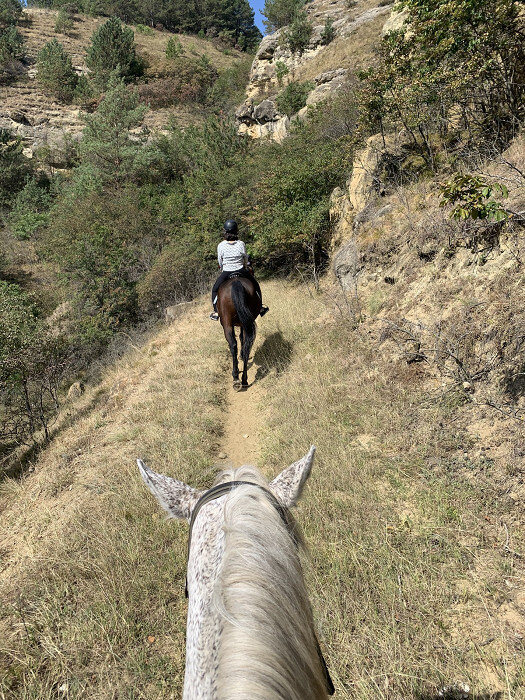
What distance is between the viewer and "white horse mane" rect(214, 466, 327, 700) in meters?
0.75

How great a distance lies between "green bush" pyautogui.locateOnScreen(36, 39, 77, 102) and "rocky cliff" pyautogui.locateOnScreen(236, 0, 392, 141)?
730 inches

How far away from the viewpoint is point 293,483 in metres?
1.50

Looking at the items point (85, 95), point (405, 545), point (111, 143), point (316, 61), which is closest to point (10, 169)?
point (111, 143)

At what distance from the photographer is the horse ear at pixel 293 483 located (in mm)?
1465

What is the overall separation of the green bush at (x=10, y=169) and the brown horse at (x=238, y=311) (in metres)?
27.0

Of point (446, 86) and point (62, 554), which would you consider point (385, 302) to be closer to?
point (446, 86)

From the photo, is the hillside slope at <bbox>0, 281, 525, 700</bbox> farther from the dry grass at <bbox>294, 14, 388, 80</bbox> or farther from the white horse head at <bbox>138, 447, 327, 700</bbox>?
the dry grass at <bbox>294, 14, 388, 80</bbox>

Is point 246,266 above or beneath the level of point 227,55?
beneath

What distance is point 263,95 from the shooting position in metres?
25.3

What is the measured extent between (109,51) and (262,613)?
153ft

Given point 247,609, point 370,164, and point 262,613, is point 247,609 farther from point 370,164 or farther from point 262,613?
point 370,164

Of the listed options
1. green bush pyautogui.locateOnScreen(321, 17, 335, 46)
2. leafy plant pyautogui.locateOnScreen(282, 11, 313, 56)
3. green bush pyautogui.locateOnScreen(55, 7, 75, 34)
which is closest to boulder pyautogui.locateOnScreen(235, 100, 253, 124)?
leafy plant pyautogui.locateOnScreen(282, 11, 313, 56)

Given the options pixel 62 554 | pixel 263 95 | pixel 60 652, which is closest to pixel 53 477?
pixel 62 554

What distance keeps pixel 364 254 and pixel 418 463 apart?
498cm
